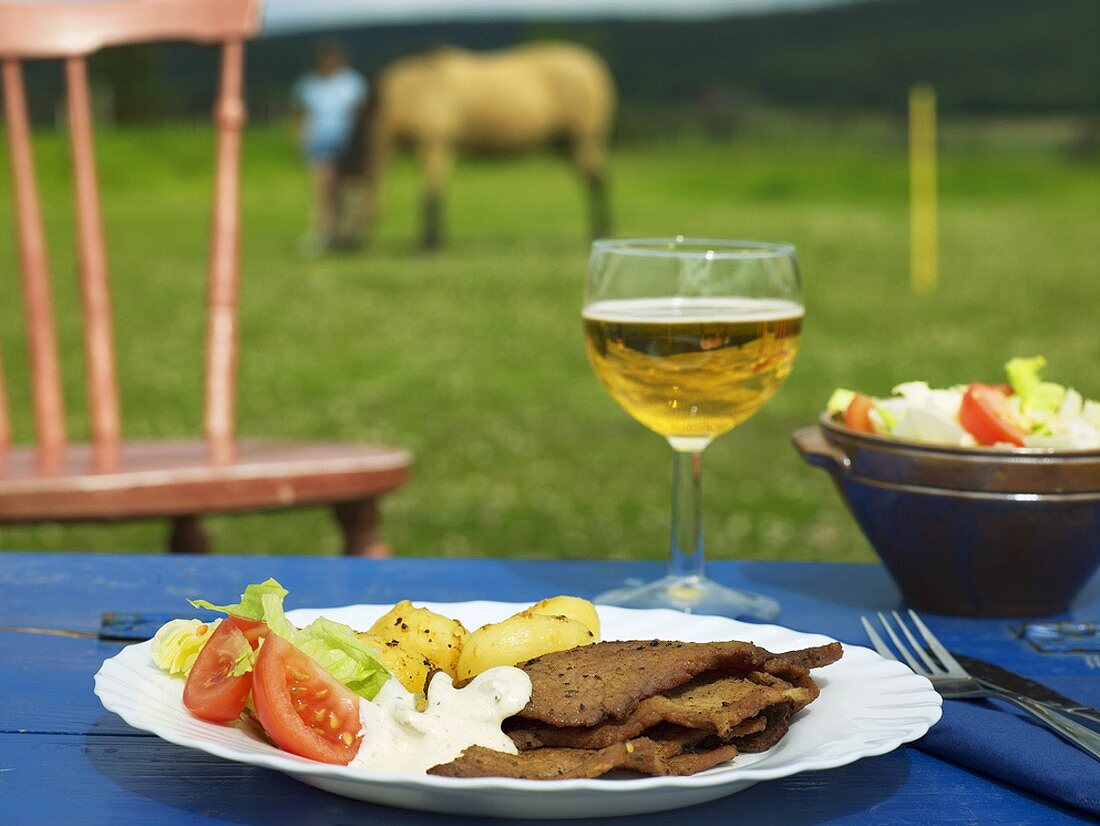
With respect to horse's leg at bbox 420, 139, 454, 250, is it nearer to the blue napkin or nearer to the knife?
the knife

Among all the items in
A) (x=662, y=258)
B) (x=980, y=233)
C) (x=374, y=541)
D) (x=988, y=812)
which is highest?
(x=662, y=258)

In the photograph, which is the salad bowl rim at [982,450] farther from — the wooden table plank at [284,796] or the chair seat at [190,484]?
the chair seat at [190,484]

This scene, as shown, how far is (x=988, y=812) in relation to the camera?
1213 millimetres

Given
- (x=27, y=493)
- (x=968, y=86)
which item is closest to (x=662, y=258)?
(x=27, y=493)

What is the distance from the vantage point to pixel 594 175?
2484 cm

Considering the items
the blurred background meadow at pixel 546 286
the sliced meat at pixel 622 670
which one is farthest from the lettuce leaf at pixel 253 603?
the blurred background meadow at pixel 546 286

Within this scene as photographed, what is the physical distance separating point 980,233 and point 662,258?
21786mm

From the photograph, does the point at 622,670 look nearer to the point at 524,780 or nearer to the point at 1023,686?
the point at 524,780

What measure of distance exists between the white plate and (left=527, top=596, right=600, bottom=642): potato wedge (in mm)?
170

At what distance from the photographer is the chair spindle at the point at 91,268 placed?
147 inches

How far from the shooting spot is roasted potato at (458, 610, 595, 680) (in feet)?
4.54

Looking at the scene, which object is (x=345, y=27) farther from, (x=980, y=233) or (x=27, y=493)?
(x=27, y=493)

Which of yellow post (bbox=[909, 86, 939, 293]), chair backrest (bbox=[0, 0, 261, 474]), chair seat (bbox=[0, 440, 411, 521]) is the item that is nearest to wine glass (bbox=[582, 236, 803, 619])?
chair seat (bbox=[0, 440, 411, 521])

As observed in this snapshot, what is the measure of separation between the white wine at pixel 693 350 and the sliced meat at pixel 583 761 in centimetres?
71
